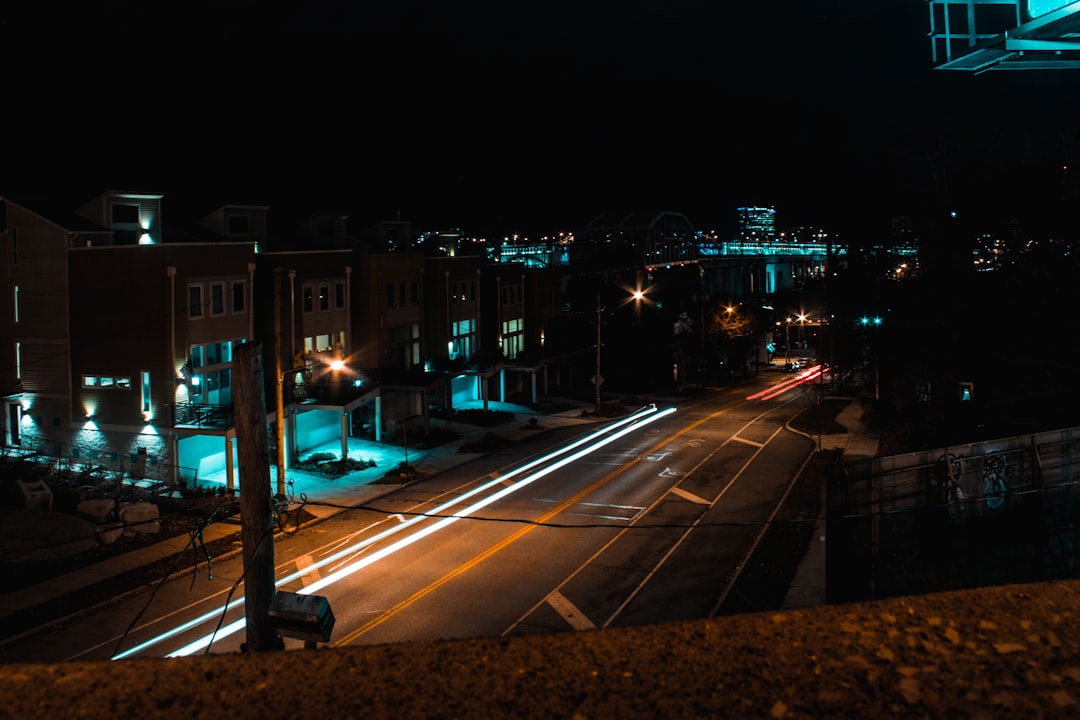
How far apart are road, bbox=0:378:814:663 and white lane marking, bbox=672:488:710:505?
98 mm

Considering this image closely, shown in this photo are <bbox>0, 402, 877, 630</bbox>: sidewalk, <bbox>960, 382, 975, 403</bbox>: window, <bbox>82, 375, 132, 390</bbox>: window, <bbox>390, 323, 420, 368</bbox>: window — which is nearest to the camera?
<bbox>0, 402, 877, 630</bbox>: sidewalk

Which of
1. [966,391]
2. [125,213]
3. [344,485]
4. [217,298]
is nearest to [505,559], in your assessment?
[344,485]

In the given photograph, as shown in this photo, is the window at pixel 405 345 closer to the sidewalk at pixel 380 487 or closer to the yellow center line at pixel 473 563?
the sidewalk at pixel 380 487

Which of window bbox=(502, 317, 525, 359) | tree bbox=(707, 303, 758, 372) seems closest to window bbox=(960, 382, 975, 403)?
window bbox=(502, 317, 525, 359)

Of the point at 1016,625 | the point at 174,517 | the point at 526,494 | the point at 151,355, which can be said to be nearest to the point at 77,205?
the point at 151,355

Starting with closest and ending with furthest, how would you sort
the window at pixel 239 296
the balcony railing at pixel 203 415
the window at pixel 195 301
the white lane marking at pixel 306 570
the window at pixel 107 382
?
1. the white lane marking at pixel 306 570
2. the balcony railing at pixel 203 415
3. the window at pixel 107 382
4. the window at pixel 195 301
5. the window at pixel 239 296

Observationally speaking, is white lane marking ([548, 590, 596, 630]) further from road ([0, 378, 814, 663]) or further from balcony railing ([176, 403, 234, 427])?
balcony railing ([176, 403, 234, 427])

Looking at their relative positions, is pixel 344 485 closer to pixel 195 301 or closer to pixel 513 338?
pixel 195 301

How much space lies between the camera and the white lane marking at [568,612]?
56.2ft

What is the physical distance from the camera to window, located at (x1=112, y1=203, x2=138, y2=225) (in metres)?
31.0

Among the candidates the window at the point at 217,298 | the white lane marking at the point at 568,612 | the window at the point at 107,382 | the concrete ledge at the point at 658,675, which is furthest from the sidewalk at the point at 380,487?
the concrete ledge at the point at 658,675

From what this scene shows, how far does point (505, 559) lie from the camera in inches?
855

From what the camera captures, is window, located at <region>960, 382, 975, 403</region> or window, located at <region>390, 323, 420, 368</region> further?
window, located at <region>390, 323, 420, 368</region>

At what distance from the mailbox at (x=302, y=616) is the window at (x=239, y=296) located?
23.0m
